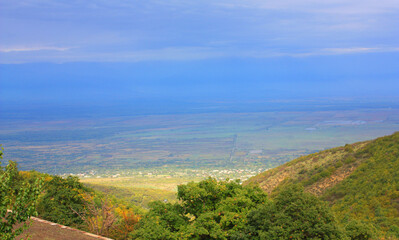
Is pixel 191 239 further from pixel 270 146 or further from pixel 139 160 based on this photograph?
pixel 270 146

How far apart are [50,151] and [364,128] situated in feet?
311

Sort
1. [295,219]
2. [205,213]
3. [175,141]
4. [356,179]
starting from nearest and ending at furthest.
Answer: [295,219] → [205,213] → [356,179] → [175,141]

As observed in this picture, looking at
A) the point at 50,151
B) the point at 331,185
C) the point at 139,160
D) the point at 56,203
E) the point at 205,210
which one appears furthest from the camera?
the point at 50,151

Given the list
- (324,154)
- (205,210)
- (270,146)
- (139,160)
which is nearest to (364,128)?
(270,146)

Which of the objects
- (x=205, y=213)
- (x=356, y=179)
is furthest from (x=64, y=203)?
(x=356, y=179)

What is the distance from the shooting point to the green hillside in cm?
1995

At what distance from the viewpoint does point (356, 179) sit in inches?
1051

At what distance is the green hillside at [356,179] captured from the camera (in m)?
20.0

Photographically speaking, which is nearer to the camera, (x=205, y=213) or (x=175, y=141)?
(x=205, y=213)

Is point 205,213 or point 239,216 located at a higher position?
point 205,213

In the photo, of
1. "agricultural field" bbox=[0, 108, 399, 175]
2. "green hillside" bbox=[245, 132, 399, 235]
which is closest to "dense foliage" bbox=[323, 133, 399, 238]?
"green hillside" bbox=[245, 132, 399, 235]

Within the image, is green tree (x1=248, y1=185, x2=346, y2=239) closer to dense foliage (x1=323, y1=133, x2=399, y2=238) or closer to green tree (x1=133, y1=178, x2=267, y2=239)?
green tree (x1=133, y1=178, x2=267, y2=239)

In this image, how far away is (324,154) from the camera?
123ft

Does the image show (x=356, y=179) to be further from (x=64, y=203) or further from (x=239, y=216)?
(x=64, y=203)
